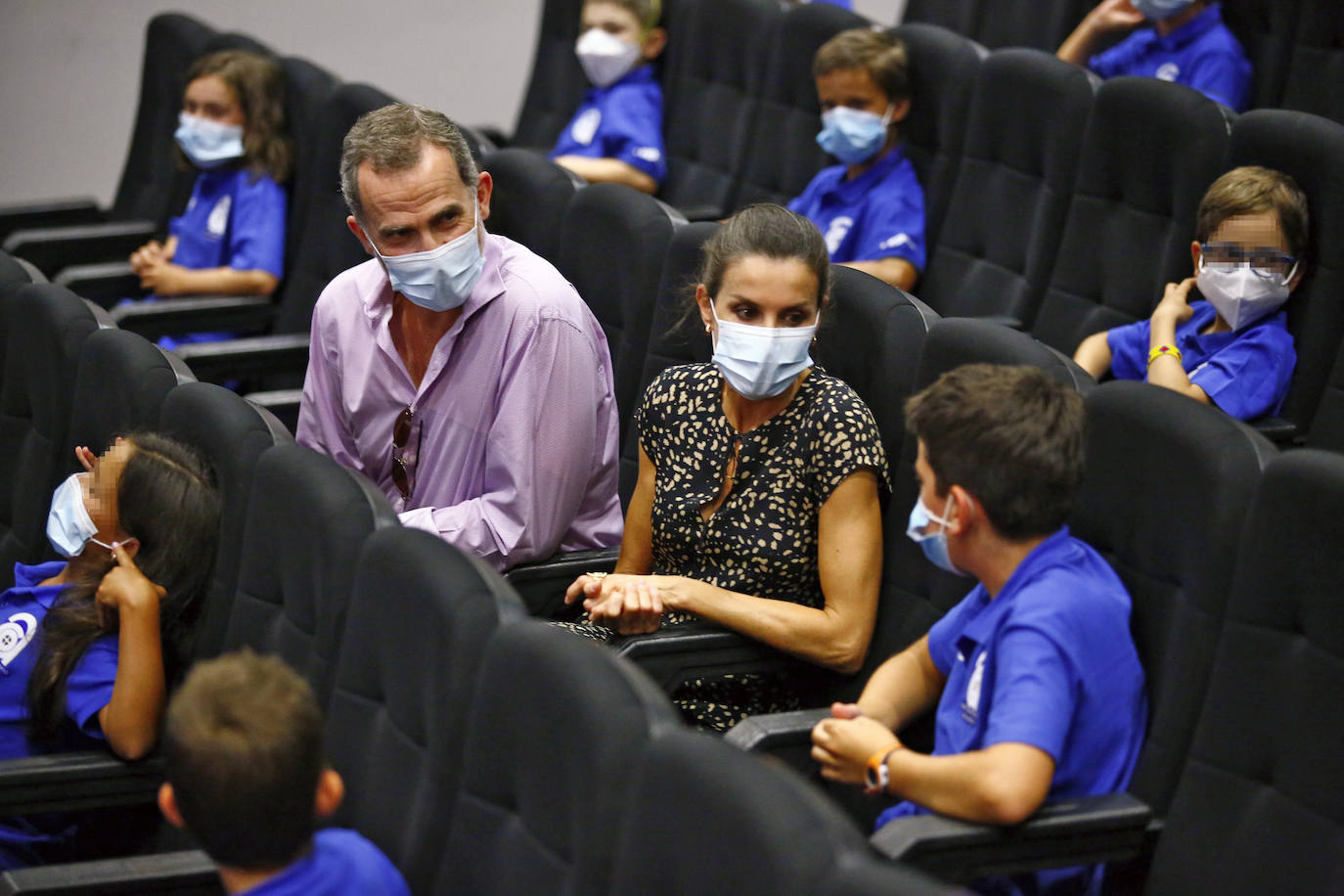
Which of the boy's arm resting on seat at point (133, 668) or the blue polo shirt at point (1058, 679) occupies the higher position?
the blue polo shirt at point (1058, 679)

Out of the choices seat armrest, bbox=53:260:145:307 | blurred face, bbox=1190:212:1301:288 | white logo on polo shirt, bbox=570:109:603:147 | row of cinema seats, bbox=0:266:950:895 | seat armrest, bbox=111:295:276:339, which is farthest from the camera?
white logo on polo shirt, bbox=570:109:603:147

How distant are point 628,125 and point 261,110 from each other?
0.87 meters

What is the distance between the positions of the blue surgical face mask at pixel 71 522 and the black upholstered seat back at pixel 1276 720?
128cm

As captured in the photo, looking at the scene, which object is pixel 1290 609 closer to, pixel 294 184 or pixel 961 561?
pixel 961 561

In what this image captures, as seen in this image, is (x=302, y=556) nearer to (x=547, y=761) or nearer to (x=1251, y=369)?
(x=547, y=761)

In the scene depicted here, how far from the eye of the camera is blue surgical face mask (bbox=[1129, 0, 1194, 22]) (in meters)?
3.11

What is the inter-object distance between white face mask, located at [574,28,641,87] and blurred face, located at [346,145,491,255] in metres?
1.70

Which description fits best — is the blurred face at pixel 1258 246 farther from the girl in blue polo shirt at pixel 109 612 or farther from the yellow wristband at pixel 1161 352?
the girl in blue polo shirt at pixel 109 612

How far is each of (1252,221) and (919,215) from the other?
2.93 ft

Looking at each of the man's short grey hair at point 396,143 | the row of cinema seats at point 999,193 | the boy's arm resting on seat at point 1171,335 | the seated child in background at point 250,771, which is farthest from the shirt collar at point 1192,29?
the seated child in background at point 250,771

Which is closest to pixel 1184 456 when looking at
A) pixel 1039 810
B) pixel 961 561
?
→ pixel 961 561

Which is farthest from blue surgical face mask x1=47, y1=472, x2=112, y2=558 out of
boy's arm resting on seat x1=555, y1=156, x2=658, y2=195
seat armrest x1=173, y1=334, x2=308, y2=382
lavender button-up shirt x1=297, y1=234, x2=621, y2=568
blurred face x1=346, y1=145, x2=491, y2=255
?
boy's arm resting on seat x1=555, y1=156, x2=658, y2=195

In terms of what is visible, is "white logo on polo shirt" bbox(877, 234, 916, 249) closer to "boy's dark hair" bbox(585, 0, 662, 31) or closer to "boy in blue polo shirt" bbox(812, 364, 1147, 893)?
"boy's dark hair" bbox(585, 0, 662, 31)

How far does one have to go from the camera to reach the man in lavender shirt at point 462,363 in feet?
6.69
